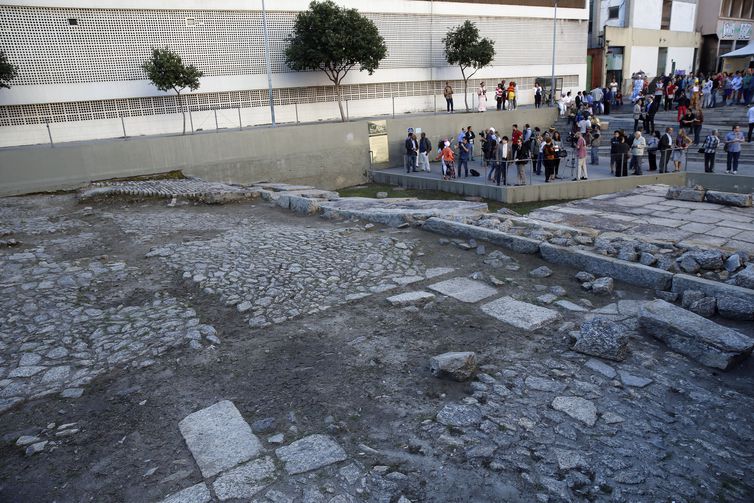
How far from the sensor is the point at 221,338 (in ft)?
18.6

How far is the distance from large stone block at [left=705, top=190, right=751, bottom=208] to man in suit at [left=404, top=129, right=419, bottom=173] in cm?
1054

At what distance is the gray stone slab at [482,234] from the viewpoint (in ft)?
26.9

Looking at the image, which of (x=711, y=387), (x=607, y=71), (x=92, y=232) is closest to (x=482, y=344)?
(x=711, y=387)

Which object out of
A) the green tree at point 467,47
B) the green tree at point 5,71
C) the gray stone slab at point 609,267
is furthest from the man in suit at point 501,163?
the green tree at point 5,71

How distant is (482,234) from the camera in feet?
28.8

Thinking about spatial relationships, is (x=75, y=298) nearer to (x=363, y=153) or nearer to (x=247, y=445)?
(x=247, y=445)

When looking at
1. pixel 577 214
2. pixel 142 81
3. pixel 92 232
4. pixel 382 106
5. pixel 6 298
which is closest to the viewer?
Result: pixel 6 298

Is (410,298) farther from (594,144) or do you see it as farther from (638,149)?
(594,144)

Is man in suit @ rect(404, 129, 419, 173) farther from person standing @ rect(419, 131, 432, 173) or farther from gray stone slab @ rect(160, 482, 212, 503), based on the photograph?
gray stone slab @ rect(160, 482, 212, 503)

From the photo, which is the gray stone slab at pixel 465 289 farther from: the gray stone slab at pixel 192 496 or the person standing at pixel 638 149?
the person standing at pixel 638 149

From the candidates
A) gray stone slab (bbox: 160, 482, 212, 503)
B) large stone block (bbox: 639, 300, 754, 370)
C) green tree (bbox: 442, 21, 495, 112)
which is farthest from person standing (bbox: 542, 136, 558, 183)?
gray stone slab (bbox: 160, 482, 212, 503)

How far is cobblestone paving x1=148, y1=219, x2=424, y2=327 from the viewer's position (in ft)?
21.4

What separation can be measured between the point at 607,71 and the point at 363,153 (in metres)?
26.2

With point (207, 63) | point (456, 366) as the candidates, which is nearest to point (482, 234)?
point (456, 366)
